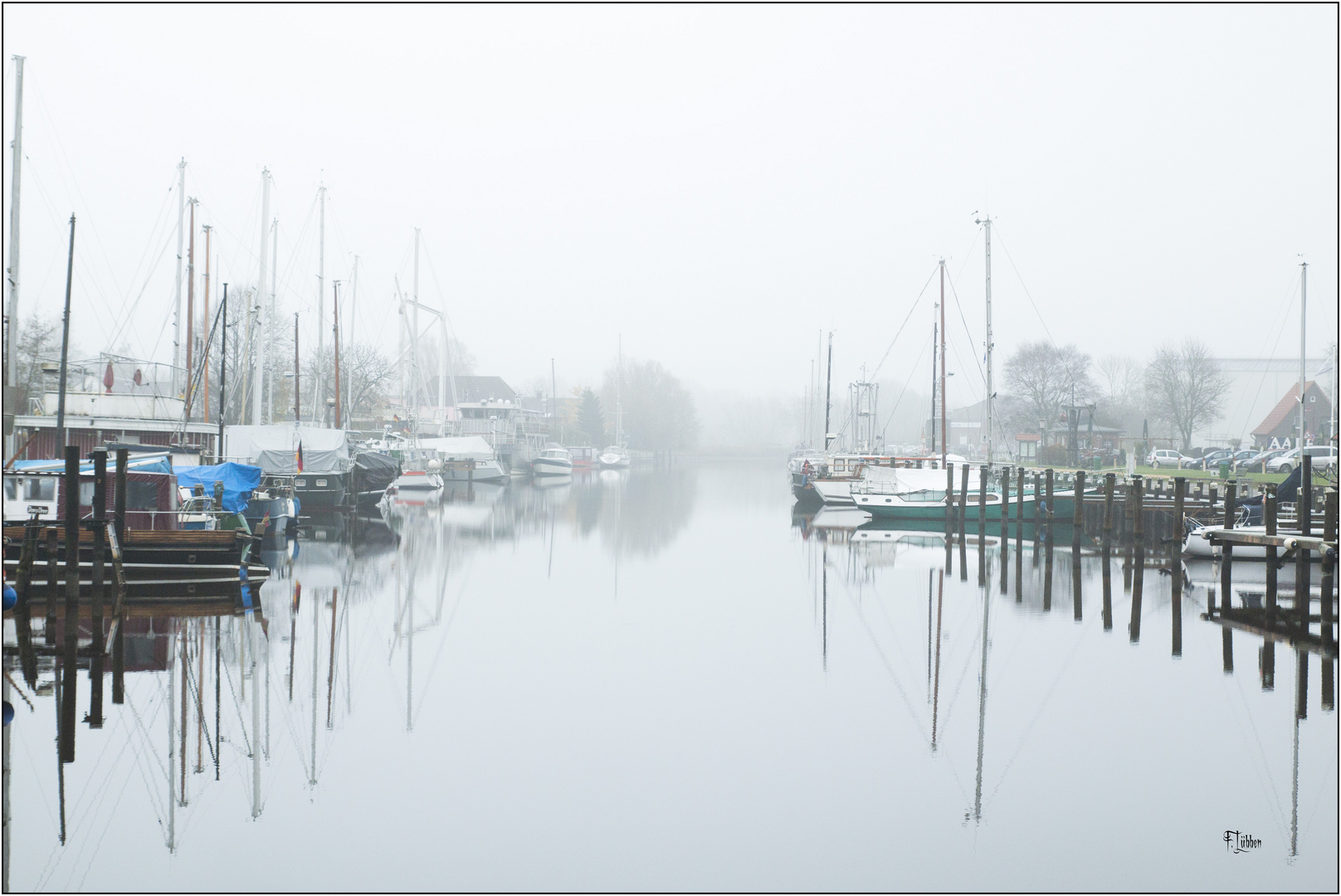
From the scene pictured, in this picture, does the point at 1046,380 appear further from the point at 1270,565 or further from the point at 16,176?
the point at 16,176

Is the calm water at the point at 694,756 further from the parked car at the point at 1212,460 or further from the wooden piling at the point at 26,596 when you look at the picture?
the parked car at the point at 1212,460

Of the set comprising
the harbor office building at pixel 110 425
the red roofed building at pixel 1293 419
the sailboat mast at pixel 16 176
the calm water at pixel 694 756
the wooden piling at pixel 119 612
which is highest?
the sailboat mast at pixel 16 176

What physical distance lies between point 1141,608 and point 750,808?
46.8 ft

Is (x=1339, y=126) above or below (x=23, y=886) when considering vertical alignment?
above

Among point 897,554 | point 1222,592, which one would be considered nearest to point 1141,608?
point 1222,592

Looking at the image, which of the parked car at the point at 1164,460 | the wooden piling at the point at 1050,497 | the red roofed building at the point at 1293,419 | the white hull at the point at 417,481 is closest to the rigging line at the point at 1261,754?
the wooden piling at the point at 1050,497

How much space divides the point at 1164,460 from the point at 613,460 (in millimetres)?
62007

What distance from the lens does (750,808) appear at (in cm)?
1098

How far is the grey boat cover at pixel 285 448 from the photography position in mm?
43156

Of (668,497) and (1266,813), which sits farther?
(668,497)

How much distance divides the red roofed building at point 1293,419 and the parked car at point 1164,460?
12.0 m

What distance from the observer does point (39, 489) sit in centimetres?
2258

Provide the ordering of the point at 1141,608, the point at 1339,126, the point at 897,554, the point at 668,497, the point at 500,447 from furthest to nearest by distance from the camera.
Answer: the point at 500,447
the point at 668,497
the point at 897,554
the point at 1141,608
the point at 1339,126

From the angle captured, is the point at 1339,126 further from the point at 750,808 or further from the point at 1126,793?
the point at 750,808
